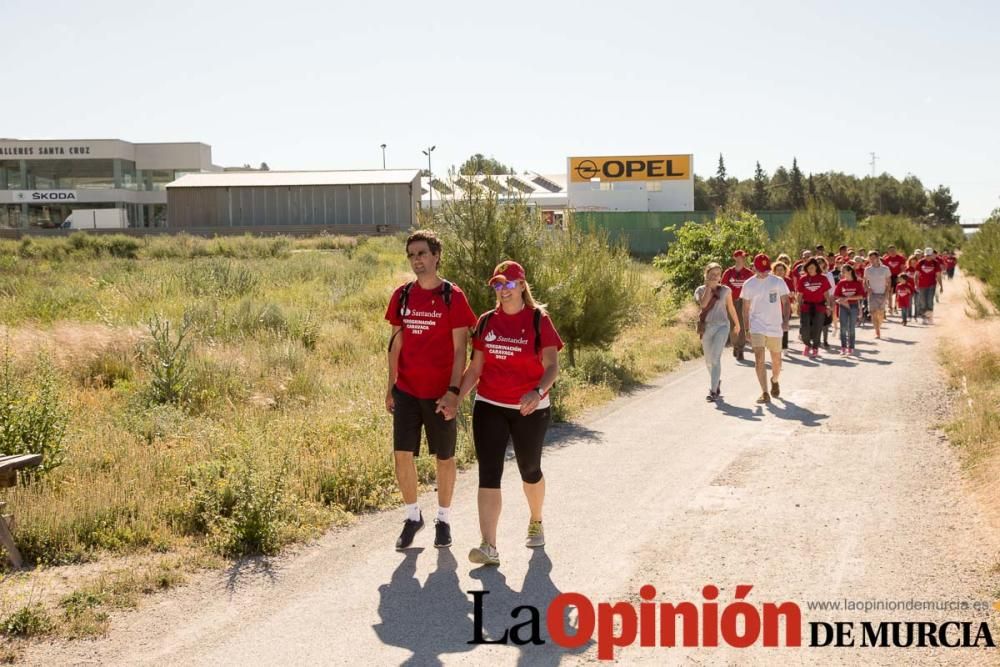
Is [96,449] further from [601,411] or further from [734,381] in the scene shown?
[734,381]

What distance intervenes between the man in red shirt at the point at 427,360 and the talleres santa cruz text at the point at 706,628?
54.0 inches

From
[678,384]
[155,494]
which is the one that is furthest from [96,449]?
[678,384]

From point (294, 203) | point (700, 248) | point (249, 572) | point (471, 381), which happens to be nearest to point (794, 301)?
point (700, 248)

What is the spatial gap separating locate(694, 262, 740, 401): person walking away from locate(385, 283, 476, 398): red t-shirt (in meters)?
6.94

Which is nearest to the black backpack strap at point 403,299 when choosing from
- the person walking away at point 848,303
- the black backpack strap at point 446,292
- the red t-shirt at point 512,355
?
the black backpack strap at point 446,292

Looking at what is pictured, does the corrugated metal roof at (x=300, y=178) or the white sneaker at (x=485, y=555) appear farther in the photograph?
the corrugated metal roof at (x=300, y=178)

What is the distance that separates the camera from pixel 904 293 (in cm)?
2416

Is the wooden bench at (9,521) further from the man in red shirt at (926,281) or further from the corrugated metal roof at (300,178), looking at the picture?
the corrugated metal roof at (300,178)

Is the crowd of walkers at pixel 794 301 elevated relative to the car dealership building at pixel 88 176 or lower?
lower

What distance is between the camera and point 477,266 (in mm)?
12367

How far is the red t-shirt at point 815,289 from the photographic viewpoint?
16.7 meters

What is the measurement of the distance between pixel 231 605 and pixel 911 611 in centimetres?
374

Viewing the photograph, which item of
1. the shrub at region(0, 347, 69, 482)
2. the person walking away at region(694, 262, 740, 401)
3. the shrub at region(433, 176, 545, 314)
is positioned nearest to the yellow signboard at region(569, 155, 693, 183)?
the person walking away at region(694, 262, 740, 401)

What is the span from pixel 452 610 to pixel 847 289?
48.7ft
